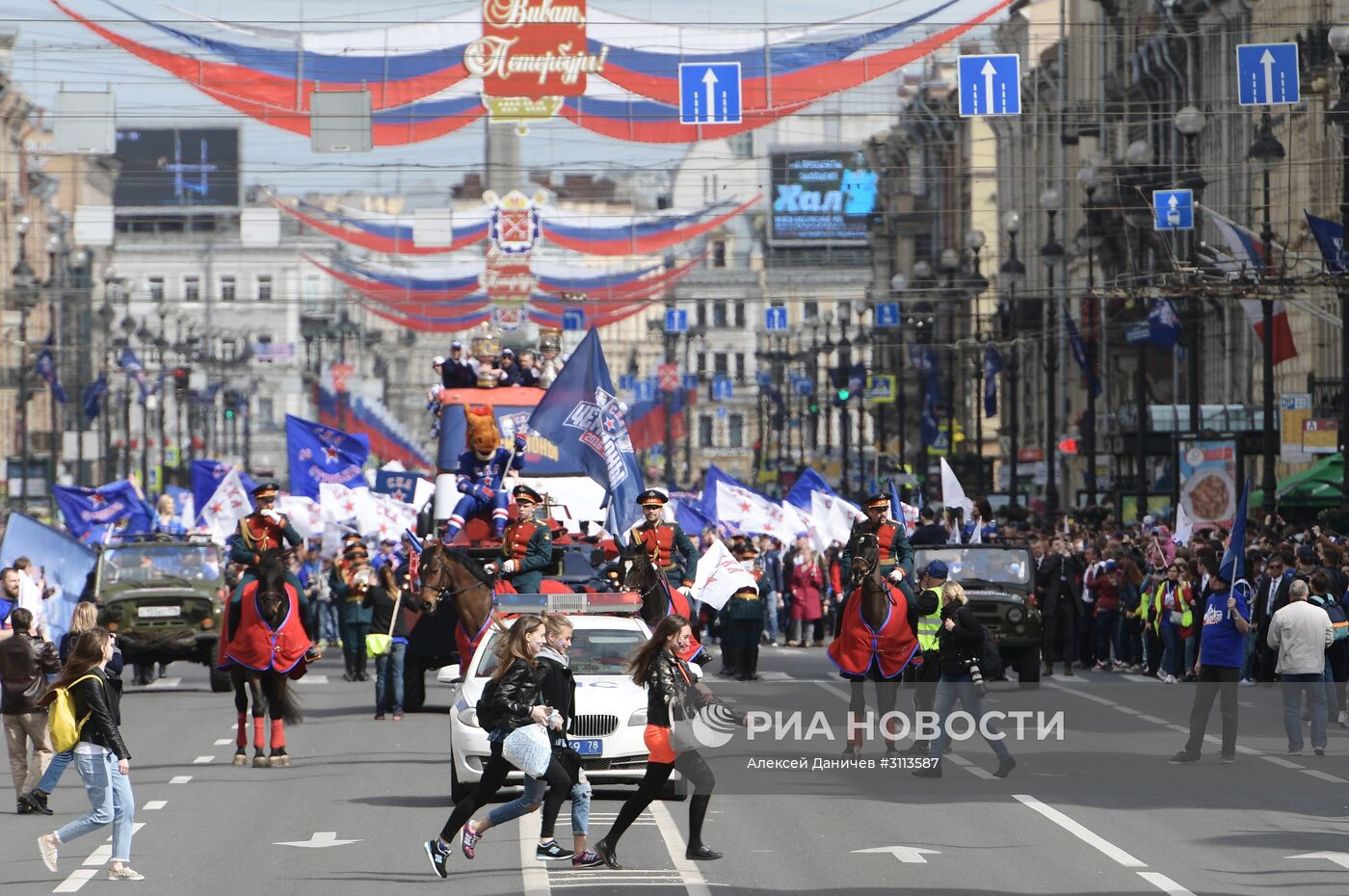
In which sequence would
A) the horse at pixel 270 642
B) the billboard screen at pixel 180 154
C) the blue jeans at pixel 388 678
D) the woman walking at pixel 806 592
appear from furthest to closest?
the billboard screen at pixel 180 154
the woman walking at pixel 806 592
the blue jeans at pixel 388 678
the horse at pixel 270 642

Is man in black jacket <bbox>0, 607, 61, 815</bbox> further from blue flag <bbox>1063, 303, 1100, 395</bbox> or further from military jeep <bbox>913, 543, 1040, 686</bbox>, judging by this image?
blue flag <bbox>1063, 303, 1100, 395</bbox>

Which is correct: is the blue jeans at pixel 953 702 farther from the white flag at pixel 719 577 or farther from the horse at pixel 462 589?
the white flag at pixel 719 577

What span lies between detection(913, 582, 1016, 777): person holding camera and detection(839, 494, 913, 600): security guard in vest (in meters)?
1.54

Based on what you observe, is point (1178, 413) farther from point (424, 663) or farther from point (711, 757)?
point (711, 757)

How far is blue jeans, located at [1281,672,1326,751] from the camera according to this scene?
20.9 metres

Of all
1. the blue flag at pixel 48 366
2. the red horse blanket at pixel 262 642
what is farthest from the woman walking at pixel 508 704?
the blue flag at pixel 48 366

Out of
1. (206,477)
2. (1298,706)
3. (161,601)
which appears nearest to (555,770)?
(1298,706)

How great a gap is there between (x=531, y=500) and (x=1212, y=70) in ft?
119

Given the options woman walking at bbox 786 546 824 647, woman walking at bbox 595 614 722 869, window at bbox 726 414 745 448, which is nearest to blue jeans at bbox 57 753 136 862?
woman walking at bbox 595 614 722 869

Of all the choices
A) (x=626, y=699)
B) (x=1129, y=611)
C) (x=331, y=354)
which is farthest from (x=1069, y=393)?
(x=331, y=354)

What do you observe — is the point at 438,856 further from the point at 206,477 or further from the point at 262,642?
the point at 206,477

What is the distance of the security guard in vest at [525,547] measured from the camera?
2273cm

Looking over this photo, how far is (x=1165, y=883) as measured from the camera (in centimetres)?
1313

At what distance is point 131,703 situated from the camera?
29.3 m
